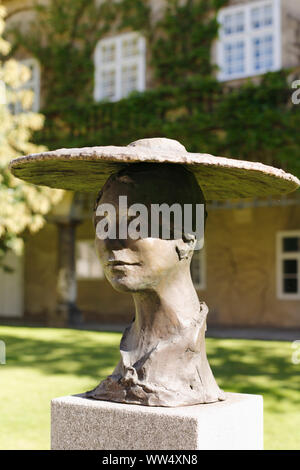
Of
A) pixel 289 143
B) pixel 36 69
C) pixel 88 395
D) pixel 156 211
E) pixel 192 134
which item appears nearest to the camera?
pixel 156 211

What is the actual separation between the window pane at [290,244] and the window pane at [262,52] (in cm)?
383

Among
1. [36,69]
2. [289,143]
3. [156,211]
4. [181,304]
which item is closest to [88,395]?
[181,304]

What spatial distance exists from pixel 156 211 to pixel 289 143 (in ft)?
27.9

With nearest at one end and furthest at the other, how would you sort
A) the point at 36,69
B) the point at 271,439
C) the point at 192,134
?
the point at 271,439 < the point at 192,134 < the point at 36,69

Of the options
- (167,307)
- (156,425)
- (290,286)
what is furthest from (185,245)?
(290,286)

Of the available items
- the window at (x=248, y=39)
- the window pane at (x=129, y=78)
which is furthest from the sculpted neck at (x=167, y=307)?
the window pane at (x=129, y=78)

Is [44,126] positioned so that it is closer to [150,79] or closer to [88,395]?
[150,79]

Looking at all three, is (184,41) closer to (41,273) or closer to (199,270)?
(199,270)

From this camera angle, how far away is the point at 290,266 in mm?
14055

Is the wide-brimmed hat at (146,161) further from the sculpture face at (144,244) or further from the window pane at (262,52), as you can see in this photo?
the window pane at (262,52)

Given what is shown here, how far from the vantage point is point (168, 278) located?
10.6ft

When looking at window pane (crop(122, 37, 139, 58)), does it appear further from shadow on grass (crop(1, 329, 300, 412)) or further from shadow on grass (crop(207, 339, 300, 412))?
shadow on grass (crop(207, 339, 300, 412))

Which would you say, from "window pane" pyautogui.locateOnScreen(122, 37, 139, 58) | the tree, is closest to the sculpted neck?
the tree

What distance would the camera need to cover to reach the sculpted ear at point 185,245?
3.19 meters
